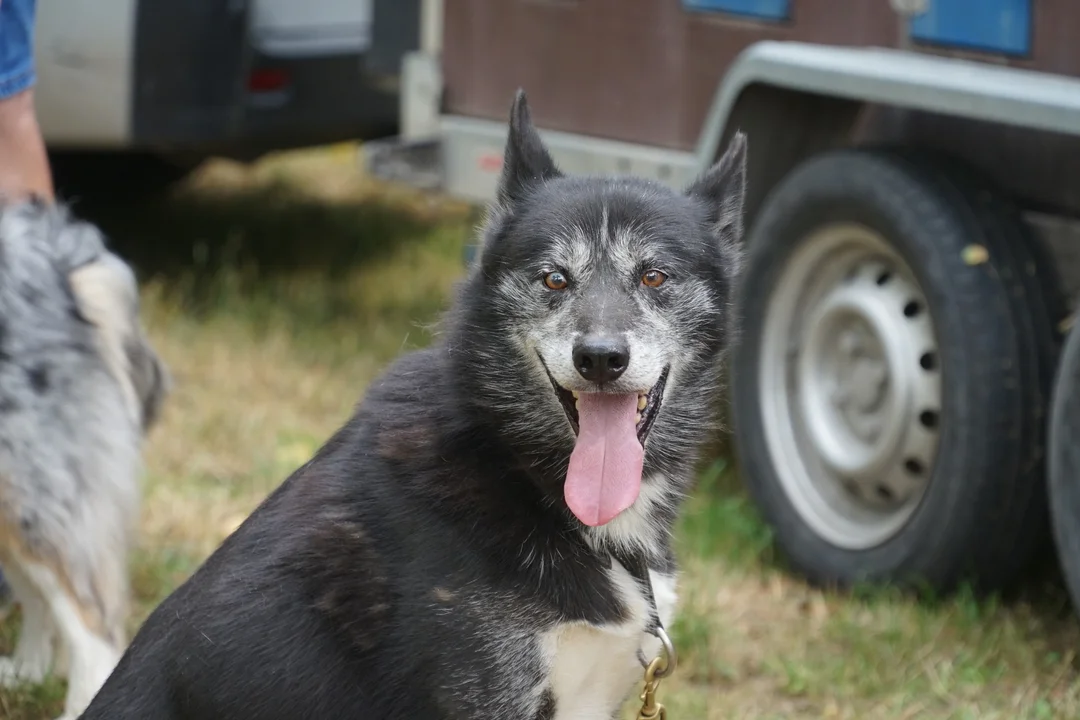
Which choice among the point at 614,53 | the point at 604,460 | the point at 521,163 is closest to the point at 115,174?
the point at 614,53

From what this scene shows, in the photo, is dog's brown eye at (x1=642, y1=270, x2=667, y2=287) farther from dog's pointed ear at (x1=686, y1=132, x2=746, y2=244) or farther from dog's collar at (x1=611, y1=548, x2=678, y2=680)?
dog's collar at (x1=611, y1=548, x2=678, y2=680)

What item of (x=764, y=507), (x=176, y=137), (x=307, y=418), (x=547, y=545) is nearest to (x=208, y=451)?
(x=307, y=418)

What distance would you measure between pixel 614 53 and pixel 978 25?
1.46 metres

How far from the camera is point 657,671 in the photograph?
2.85 meters

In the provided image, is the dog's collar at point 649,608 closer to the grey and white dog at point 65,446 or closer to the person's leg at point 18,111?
the grey and white dog at point 65,446

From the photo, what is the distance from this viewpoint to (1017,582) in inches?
173

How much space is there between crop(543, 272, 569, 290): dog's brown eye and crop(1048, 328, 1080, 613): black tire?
4.87 ft

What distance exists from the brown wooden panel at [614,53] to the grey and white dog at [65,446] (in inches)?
82.1

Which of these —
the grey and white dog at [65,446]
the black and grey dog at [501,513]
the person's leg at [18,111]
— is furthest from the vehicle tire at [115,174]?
the black and grey dog at [501,513]

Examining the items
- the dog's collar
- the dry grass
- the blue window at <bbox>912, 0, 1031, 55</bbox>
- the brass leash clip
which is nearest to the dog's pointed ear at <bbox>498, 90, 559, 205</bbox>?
the dry grass

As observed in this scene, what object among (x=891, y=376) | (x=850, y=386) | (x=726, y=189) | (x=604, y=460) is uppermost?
(x=726, y=189)

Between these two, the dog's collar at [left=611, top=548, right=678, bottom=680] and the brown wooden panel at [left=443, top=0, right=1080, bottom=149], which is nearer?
the dog's collar at [left=611, top=548, right=678, bottom=680]

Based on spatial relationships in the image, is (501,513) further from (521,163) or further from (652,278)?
(521,163)

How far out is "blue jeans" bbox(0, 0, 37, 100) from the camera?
3676mm
